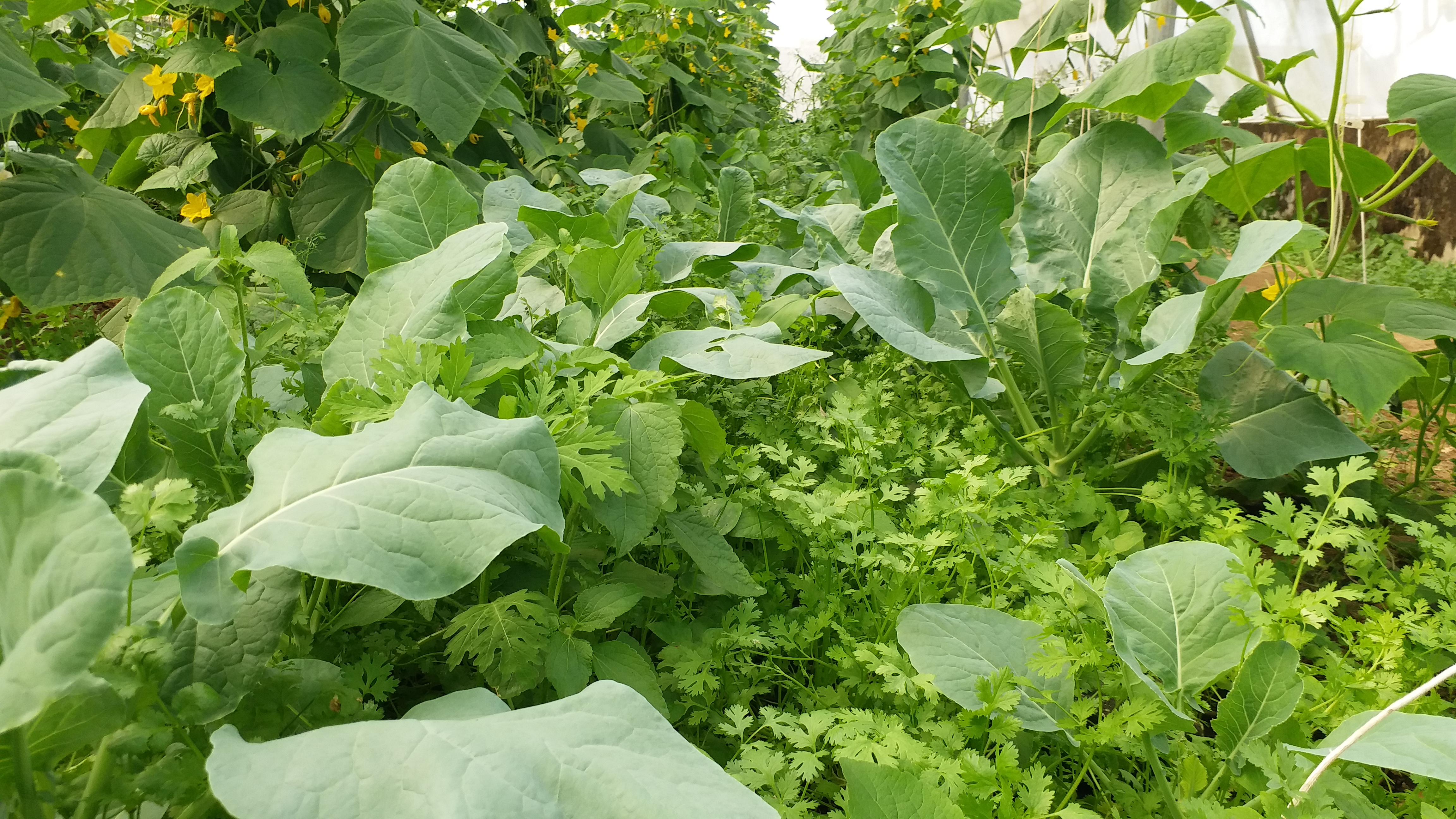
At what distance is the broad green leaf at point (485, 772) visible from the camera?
0.52 m

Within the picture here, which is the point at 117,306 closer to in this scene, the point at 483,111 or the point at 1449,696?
the point at 483,111

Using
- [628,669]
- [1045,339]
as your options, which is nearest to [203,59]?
[628,669]

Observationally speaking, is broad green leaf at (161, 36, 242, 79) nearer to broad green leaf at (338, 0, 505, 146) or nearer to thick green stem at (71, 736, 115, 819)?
broad green leaf at (338, 0, 505, 146)

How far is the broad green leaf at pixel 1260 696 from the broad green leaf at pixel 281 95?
206cm

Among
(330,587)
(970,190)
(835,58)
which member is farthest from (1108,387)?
(835,58)

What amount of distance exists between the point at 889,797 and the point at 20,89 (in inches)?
71.3

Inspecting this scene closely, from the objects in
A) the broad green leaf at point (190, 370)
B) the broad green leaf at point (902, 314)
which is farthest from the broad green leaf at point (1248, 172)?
the broad green leaf at point (190, 370)

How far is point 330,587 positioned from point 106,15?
124 inches

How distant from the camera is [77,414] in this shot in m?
0.72

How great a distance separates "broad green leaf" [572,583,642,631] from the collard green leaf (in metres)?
0.99

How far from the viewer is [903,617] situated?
3.42 feet

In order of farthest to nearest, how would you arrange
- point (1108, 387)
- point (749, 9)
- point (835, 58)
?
A: point (749, 9), point (835, 58), point (1108, 387)

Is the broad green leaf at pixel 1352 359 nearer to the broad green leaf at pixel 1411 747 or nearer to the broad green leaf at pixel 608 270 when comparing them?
the broad green leaf at pixel 1411 747

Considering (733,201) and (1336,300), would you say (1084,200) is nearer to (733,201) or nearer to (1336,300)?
(1336,300)
